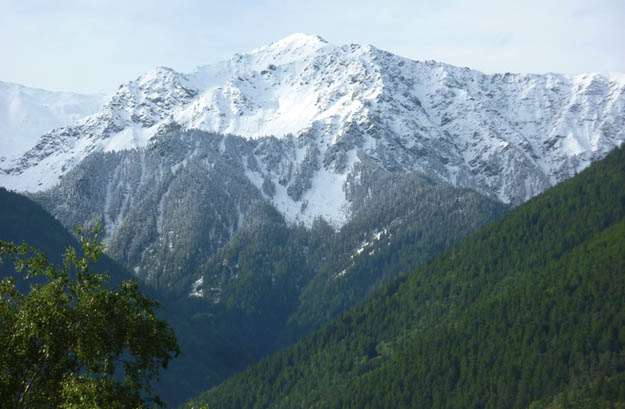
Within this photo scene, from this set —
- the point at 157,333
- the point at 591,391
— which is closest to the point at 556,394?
the point at 591,391

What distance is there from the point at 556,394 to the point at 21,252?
619 feet

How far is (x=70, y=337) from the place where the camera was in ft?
122

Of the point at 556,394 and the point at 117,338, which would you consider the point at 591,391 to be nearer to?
the point at 556,394

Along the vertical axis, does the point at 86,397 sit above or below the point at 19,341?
below

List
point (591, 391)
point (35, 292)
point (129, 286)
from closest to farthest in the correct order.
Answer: point (35, 292) → point (129, 286) → point (591, 391)

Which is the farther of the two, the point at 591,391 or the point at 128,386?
the point at 591,391

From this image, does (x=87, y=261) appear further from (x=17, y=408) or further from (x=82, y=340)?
(x=17, y=408)

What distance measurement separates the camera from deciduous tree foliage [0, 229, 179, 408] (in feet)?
117

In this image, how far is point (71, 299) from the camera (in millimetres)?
37594

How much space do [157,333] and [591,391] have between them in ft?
572

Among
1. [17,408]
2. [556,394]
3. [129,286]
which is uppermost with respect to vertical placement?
[129,286]

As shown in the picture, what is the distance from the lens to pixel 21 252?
37969 mm

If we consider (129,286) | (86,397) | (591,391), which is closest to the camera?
(86,397)

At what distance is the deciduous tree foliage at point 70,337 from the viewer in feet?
117
